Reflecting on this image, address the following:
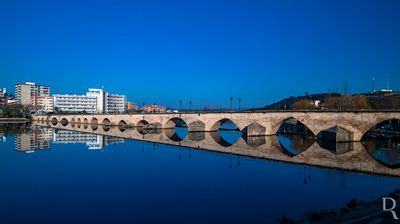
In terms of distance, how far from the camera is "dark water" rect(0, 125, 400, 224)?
13914mm

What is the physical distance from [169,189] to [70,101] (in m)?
136

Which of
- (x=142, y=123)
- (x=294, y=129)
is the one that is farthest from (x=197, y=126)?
(x=142, y=123)

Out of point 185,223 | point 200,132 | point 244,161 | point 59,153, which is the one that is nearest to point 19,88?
point 200,132

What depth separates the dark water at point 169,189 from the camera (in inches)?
548

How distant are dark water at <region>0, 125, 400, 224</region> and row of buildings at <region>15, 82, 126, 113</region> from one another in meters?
107

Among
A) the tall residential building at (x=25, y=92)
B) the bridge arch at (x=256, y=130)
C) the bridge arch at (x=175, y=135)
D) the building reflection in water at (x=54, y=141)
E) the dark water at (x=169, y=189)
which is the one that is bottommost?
the dark water at (x=169, y=189)

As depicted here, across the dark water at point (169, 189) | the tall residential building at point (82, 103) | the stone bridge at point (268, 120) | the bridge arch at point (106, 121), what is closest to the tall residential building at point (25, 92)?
the tall residential building at point (82, 103)

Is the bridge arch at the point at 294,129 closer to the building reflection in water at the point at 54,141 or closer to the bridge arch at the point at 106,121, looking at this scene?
the building reflection in water at the point at 54,141

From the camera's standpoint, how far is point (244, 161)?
92.5 ft

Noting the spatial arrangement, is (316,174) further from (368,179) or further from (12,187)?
(12,187)

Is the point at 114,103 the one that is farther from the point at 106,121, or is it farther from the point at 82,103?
the point at 106,121

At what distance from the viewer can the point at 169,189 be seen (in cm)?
1834

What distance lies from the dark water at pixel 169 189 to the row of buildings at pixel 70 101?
10658 centimetres

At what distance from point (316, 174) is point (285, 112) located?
2493cm
